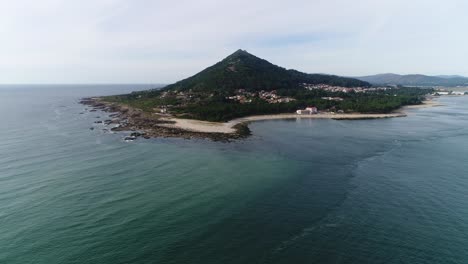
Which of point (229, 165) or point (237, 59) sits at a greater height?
point (237, 59)

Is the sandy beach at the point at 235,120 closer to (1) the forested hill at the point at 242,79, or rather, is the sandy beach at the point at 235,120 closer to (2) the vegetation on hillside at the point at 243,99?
(2) the vegetation on hillside at the point at 243,99

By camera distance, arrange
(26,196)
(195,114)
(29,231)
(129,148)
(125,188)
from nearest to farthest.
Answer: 1. (29,231)
2. (26,196)
3. (125,188)
4. (129,148)
5. (195,114)

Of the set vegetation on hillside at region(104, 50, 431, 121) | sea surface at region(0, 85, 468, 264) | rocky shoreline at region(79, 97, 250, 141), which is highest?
vegetation on hillside at region(104, 50, 431, 121)

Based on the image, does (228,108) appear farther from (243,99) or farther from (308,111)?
(308,111)

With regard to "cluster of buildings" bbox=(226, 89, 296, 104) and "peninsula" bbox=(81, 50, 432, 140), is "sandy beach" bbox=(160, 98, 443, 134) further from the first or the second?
"cluster of buildings" bbox=(226, 89, 296, 104)

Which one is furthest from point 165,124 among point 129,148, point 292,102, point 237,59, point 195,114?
point 237,59

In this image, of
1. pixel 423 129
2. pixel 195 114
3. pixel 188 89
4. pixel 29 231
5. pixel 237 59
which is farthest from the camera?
pixel 237 59

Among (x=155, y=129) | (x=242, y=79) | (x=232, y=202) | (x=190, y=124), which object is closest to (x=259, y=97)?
(x=242, y=79)

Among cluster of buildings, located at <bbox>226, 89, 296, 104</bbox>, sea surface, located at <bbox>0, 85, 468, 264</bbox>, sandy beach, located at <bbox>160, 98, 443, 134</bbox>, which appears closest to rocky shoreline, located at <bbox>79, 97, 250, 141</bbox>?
sandy beach, located at <bbox>160, 98, 443, 134</bbox>

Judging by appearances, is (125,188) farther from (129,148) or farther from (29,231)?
(129,148)
